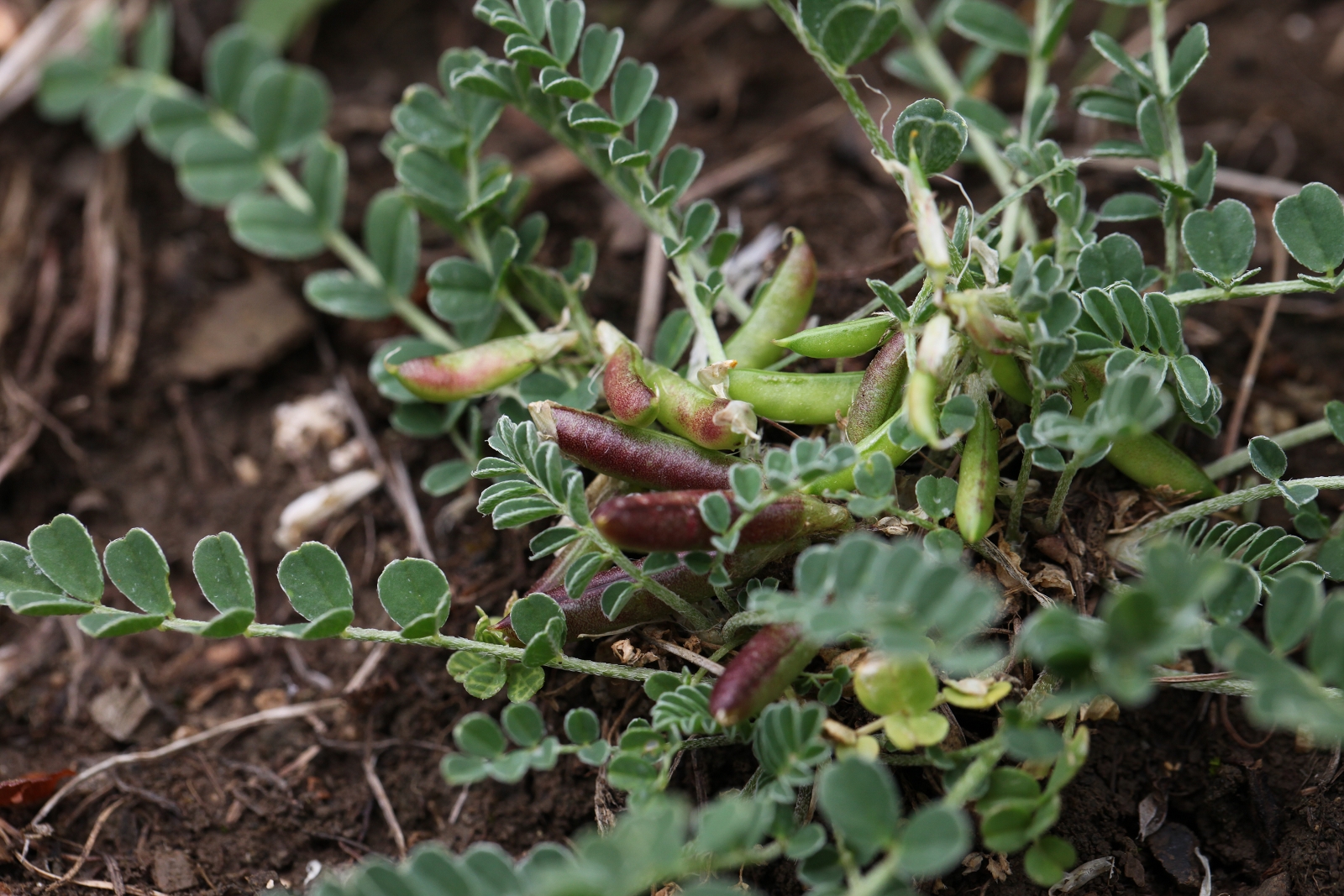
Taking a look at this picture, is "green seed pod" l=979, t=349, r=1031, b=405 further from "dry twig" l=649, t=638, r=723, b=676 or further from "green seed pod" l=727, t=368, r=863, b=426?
"dry twig" l=649, t=638, r=723, b=676

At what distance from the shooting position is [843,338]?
191cm

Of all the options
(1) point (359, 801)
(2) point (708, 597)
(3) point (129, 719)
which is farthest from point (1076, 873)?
(3) point (129, 719)

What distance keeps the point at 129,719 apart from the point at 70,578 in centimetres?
76

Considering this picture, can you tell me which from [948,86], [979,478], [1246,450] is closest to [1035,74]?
[948,86]

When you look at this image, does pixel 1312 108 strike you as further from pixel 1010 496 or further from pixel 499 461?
pixel 499 461

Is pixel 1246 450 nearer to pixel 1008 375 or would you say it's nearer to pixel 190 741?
pixel 1008 375

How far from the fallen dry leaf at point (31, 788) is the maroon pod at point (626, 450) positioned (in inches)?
52.0

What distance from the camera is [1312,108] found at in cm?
304

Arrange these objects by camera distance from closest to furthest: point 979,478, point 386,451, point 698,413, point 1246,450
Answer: point 979,478 → point 698,413 → point 1246,450 → point 386,451

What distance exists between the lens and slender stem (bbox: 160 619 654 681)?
5.71 feet

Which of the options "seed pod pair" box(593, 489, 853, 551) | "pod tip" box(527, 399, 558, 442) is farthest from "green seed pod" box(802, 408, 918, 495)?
"pod tip" box(527, 399, 558, 442)

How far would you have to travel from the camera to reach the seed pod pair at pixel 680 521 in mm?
1605

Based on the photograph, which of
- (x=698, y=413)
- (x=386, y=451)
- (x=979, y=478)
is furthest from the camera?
(x=386, y=451)

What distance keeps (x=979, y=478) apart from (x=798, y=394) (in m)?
0.37
